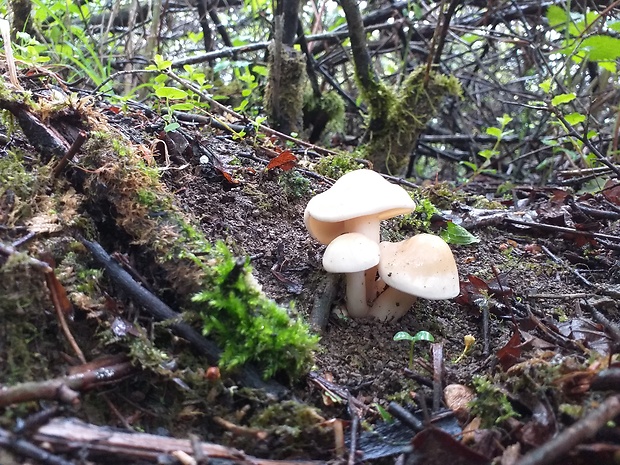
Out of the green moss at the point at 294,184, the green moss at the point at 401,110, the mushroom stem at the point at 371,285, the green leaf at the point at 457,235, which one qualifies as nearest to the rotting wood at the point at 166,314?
the mushroom stem at the point at 371,285

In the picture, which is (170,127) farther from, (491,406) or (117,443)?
(491,406)

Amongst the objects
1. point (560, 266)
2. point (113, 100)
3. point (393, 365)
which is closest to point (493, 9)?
point (560, 266)

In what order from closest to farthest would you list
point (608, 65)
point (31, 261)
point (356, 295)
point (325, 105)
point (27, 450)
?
point (27, 450), point (31, 261), point (356, 295), point (608, 65), point (325, 105)

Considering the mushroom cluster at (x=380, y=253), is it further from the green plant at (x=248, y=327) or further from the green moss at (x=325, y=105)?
the green moss at (x=325, y=105)

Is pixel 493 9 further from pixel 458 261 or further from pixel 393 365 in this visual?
Result: pixel 393 365

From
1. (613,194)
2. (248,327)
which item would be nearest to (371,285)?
(248,327)

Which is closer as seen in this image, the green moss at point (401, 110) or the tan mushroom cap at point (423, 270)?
the tan mushroom cap at point (423, 270)
